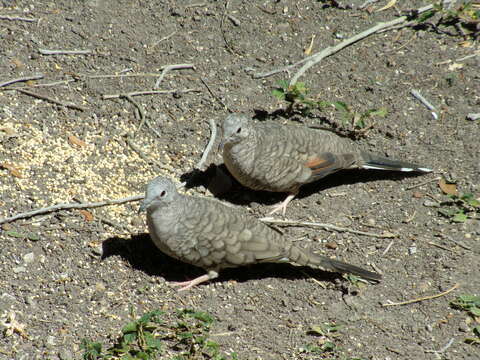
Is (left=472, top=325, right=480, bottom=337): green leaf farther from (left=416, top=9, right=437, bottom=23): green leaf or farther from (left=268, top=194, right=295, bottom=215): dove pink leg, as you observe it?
(left=416, top=9, right=437, bottom=23): green leaf

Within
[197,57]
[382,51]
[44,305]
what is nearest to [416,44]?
[382,51]

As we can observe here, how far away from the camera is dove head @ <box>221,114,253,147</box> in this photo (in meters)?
5.59

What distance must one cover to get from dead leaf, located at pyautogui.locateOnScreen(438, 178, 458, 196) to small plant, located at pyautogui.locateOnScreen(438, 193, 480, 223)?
0.21ft

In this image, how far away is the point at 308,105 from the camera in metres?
6.35

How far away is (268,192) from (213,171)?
62 centimetres

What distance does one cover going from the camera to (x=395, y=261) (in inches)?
213

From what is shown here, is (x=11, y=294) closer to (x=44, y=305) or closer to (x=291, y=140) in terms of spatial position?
(x=44, y=305)

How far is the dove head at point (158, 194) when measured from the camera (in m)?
4.73

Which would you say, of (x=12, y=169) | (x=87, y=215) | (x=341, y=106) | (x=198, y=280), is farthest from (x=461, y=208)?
(x=12, y=169)

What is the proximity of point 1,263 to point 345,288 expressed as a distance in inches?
112

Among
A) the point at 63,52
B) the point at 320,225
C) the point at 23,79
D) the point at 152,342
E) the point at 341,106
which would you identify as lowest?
the point at 320,225

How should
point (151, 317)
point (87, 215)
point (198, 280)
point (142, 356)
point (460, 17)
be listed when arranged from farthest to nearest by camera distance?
point (460, 17), point (87, 215), point (198, 280), point (151, 317), point (142, 356)

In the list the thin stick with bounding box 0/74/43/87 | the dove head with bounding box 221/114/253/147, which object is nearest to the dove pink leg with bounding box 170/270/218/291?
the dove head with bounding box 221/114/253/147

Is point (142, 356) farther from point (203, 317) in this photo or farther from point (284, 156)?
point (284, 156)
